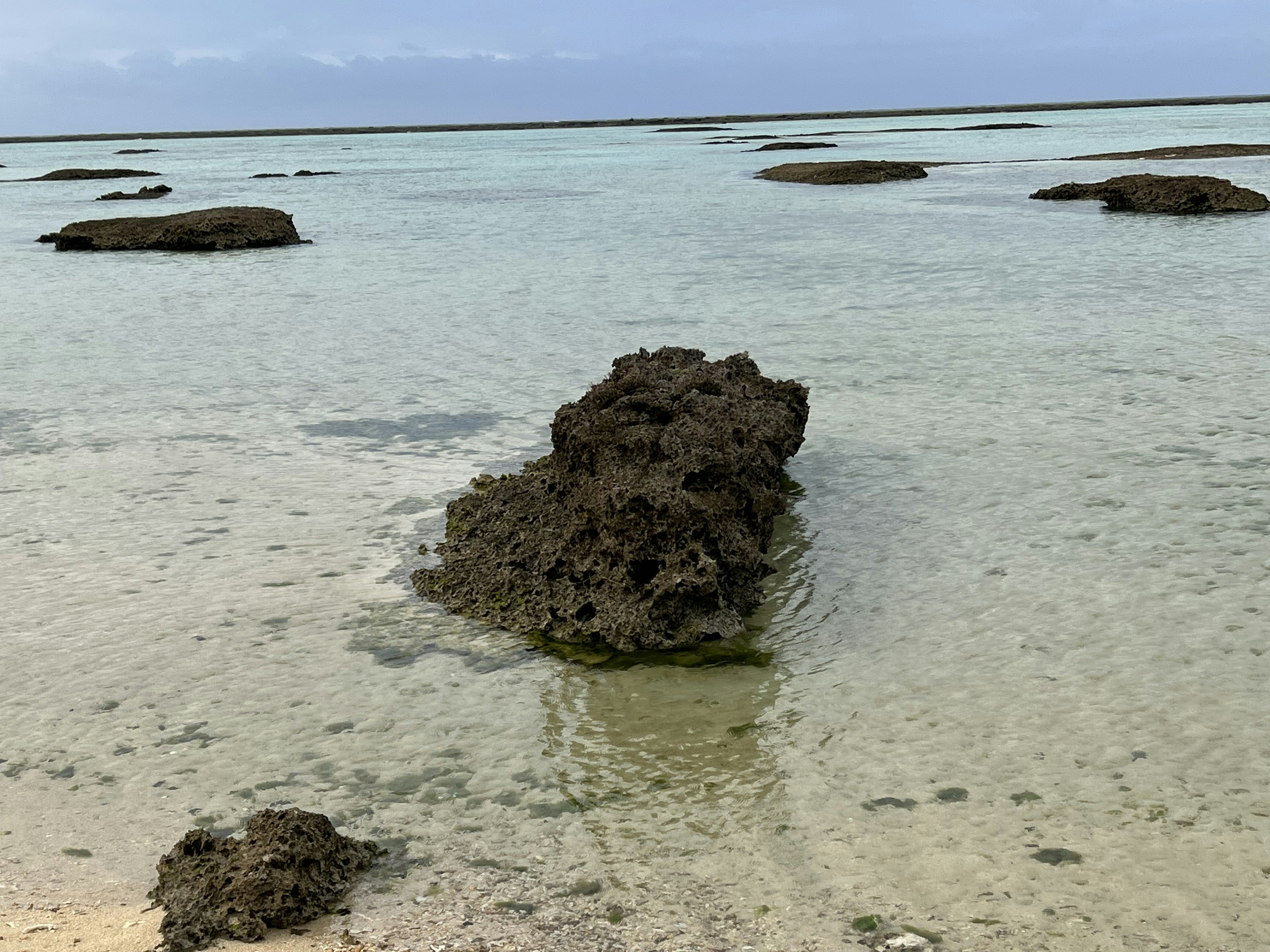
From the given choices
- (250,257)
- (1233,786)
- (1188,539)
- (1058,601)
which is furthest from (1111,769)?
(250,257)

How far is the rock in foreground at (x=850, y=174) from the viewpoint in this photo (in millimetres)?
24047

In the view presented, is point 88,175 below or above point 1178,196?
above

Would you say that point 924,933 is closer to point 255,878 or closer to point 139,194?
point 255,878

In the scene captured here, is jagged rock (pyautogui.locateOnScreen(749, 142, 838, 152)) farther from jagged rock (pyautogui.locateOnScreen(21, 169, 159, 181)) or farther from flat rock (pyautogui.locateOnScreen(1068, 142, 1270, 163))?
jagged rock (pyautogui.locateOnScreen(21, 169, 159, 181))

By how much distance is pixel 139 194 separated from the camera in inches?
1013

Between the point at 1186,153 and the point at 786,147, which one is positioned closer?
the point at 1186,153

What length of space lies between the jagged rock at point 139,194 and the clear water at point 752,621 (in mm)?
16671

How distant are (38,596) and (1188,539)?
4.08 metres

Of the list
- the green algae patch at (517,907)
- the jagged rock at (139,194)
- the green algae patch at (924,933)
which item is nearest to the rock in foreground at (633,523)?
the green algae patch at (517,907)

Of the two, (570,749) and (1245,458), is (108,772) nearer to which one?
(570,749)

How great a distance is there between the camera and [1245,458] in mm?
5309

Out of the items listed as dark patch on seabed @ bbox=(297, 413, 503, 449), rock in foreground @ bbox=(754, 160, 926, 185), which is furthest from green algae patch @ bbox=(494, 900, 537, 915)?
rock in foreground @ bbox=(754, 160, 926, 185)

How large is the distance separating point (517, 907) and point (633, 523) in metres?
1.62

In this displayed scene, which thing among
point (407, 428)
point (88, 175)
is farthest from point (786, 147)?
point (407, 428)
